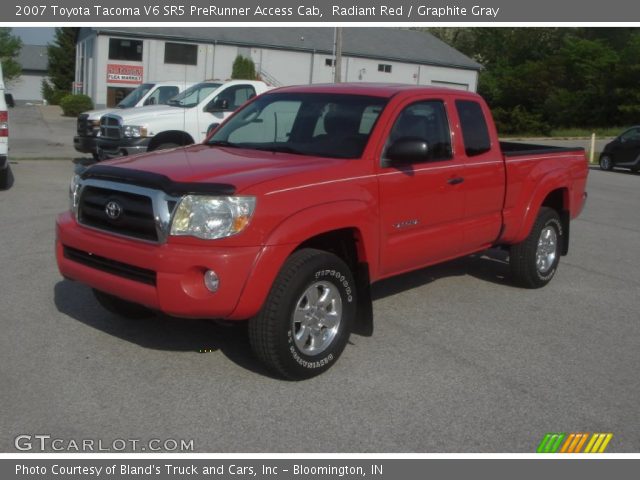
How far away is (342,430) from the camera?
437cm

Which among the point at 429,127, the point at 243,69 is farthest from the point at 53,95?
the point at 429,127

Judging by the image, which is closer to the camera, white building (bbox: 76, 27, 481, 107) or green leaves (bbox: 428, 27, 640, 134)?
white building (bbox: 76, 27, 481, 107)

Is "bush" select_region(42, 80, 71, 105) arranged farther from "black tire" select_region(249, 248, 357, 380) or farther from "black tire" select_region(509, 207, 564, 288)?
"black tire" select_region(249, 248, 357, 380)

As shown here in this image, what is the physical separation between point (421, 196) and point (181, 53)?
4019cm

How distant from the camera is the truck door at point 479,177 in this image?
6609 mm

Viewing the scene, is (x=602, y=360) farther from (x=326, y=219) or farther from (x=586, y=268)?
(x=586, y=268)

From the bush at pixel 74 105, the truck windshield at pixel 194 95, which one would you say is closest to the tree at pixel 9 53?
the bush at pixel 74 105

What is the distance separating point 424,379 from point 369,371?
0.37 meters

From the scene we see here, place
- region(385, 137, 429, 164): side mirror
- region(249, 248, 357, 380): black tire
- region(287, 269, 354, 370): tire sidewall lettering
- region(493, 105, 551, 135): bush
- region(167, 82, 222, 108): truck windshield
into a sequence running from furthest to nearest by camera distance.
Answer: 1. region(493, 105, 551, 135): bush
2. region(167, 82, 222, 108): truck windshield
3. region(385, 137, 429, 164): side mirror
4. region(287, 269, 354, 370): tire sidewall lettering
5. region(249, 248, 357, 380): black tire

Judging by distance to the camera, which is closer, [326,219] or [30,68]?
[326,219]

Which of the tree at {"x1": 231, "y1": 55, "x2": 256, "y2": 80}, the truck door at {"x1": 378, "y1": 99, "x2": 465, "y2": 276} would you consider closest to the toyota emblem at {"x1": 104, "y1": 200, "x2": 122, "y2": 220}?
the truck door at {"x1": 378, "y1": 99, "x2": 465, "y2": 276}

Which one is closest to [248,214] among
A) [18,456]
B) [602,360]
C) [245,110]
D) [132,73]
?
[18,456]

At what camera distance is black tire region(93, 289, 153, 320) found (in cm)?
597

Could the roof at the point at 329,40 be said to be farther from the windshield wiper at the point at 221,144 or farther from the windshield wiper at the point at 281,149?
the windshield wiper at the point at 281,149
